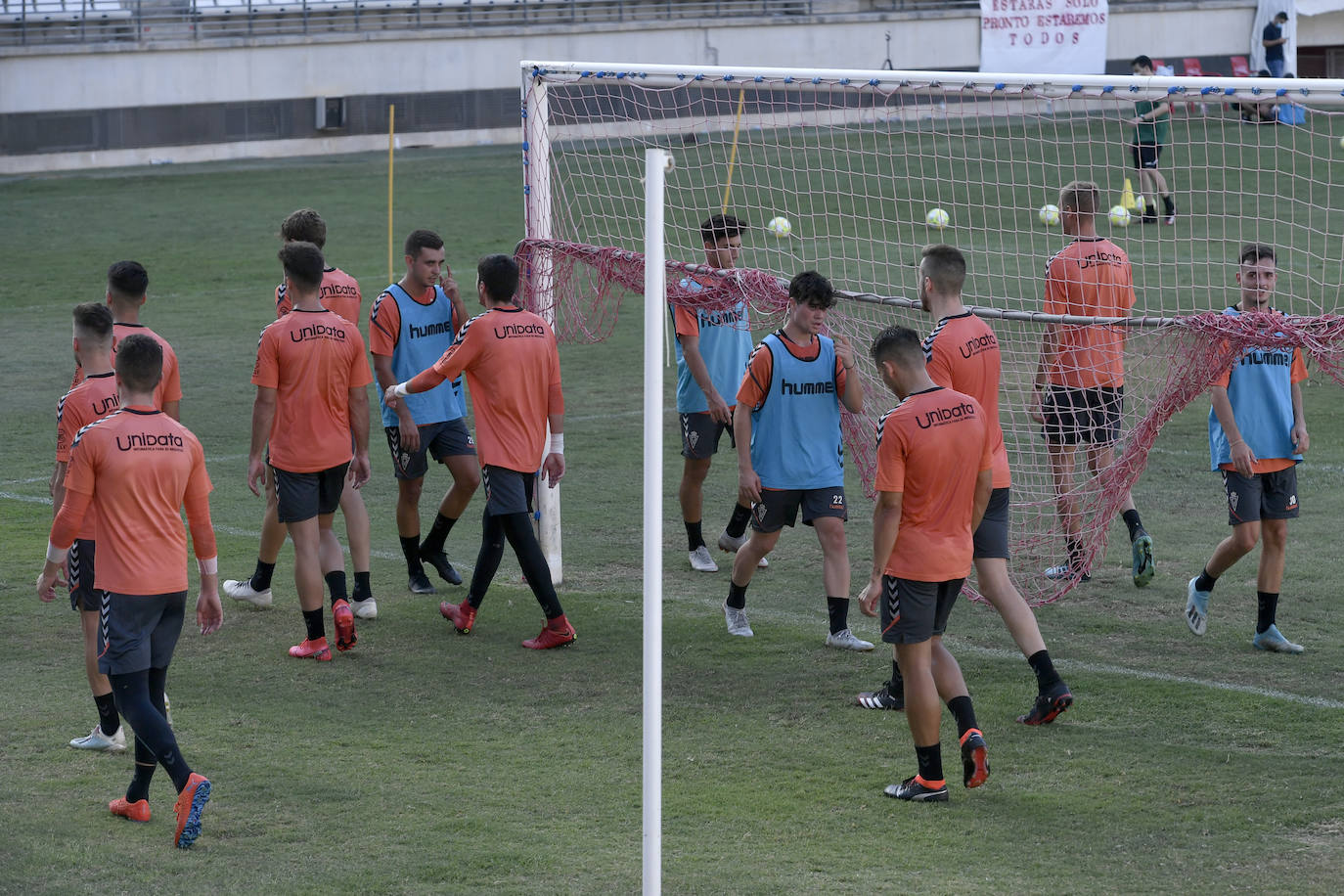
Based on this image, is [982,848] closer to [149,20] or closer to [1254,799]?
[1254,799]

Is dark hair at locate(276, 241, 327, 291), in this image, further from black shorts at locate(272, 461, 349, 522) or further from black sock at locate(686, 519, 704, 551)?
black sock at locate(686, 519, 704, 551)

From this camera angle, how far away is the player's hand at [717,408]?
29.5 feet

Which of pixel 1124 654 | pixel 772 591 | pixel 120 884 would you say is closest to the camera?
pixel 120 884

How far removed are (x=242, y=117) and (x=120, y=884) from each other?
3350cm

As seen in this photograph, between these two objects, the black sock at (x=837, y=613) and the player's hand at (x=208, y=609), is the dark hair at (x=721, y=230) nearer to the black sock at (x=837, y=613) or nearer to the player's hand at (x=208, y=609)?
the black sock at (x=837, y=613)

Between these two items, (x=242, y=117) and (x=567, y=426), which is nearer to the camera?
(x=567, y=426)

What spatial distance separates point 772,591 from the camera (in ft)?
29.4

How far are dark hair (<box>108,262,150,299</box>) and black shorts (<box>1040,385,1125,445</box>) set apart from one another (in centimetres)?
483

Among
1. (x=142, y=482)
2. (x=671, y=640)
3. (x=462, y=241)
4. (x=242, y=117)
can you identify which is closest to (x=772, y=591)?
(x=671, y=640)

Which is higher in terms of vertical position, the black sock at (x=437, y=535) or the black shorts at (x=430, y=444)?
the black shorts at (x=430, y=444)

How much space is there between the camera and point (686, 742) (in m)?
6.63

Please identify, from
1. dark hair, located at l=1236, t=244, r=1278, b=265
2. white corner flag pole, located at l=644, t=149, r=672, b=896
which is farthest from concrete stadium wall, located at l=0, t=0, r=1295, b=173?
white corner flag pole, located at l=644, t=149, r=672, b=896

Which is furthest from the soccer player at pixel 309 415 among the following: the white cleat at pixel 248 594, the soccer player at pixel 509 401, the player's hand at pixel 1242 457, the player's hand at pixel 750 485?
the player's hand at pixel 1242 457

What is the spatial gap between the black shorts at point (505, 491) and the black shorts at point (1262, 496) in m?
3.54
